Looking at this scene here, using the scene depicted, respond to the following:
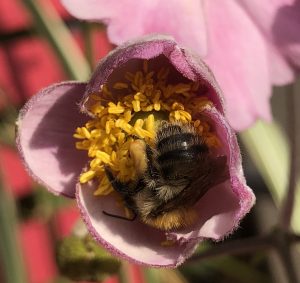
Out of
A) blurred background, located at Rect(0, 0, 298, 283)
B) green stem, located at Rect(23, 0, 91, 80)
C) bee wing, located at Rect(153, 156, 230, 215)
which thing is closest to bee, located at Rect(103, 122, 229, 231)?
bee wing, located at Rect(153, 156, 230, 215)

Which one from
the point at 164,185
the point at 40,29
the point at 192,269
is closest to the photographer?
the point at 164,185

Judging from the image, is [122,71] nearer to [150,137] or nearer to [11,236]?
[150,137]

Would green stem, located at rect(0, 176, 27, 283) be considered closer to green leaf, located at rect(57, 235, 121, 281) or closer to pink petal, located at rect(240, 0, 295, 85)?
green leaf, located at rect(57, 235, 121, 281)

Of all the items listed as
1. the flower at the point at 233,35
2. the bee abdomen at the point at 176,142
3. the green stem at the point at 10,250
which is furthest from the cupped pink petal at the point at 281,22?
the green stem at the point at 10,250

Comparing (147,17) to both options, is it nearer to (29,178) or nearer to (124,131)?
(124,131)

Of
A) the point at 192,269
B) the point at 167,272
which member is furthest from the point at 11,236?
the point at 192,269

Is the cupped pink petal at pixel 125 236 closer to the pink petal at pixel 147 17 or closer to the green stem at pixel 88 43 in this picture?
the pink petal at pixel 147 17

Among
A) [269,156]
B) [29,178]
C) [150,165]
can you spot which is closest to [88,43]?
[269,156]
